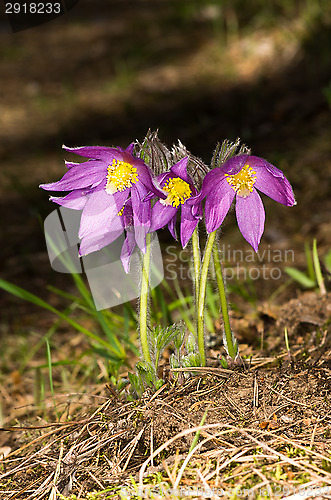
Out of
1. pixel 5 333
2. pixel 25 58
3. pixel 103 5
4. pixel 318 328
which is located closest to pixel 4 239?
pixel 5 333

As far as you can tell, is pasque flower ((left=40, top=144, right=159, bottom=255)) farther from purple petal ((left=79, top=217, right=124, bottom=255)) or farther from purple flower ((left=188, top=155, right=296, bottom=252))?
purple flower ((left=188, top=155, right=296, bottom=252))

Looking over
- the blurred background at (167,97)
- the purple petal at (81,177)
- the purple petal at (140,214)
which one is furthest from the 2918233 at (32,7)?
the purple petal at (140,214)

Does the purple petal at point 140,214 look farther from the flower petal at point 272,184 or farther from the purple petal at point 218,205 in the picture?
the flower petal at point 272,184

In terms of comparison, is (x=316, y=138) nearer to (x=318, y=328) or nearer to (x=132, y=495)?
(x=318, y=328)

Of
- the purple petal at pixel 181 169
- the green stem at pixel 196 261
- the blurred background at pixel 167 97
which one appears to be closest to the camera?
the purple petal at pixel 181 169

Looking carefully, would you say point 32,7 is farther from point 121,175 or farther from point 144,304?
point 144,304

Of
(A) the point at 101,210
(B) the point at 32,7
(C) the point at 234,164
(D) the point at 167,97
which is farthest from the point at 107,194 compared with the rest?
(D) the point at 167,97

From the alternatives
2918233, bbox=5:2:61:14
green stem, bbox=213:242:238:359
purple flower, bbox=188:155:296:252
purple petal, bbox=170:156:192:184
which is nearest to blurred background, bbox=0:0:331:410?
2918233, bbox=5:2:61:14

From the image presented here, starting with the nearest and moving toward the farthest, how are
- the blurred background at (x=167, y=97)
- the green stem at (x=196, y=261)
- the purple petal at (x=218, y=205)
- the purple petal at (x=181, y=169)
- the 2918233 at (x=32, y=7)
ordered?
1. the purple petal at (x=181, y=169)
2. the purple petal at (x=218, y=205)
3. the green stem at (x=196, y=261)
4. the 2918233 at (x=32, y=7)
5. the blurred background at (x=167, y=97)
